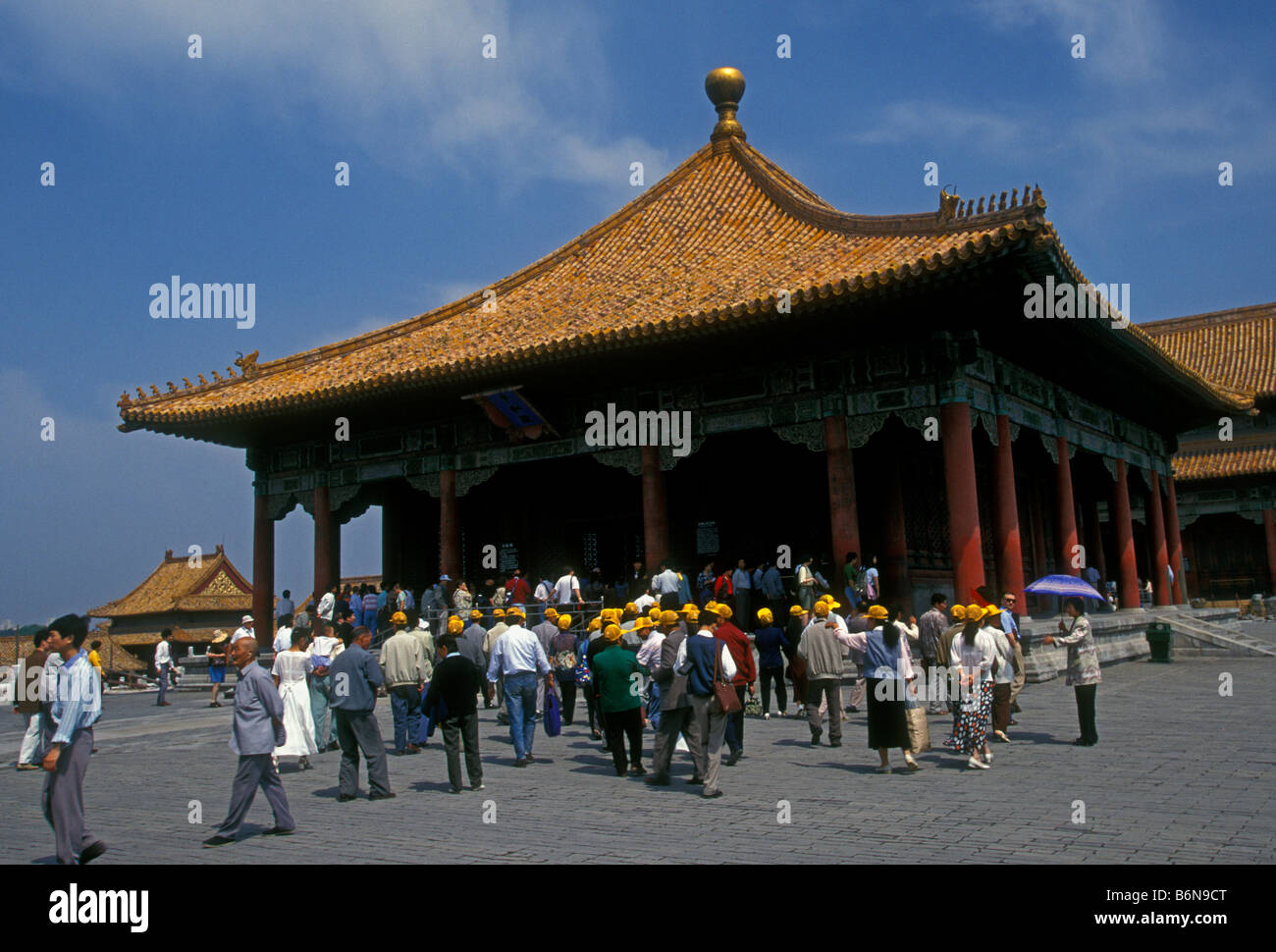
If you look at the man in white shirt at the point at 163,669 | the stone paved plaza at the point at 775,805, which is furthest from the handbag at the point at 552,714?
the man in white shirt at the point at 163,669

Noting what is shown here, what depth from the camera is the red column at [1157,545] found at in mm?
27438

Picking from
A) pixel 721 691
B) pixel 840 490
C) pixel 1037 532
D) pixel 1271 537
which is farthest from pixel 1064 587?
pixel 1271 537

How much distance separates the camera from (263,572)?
23.8m

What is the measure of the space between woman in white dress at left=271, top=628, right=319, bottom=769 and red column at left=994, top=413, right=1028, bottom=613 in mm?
10731

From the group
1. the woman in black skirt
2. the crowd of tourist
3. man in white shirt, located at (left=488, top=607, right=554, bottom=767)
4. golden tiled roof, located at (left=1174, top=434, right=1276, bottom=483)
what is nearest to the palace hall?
the crowd of tourist

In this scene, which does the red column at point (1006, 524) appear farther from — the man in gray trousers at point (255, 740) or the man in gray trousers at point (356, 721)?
the man in gray trousers at point (255, 740)

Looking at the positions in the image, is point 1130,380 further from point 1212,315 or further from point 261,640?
point 1212,315

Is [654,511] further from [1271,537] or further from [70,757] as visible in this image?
[1271,537]

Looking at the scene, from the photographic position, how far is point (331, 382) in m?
21.0

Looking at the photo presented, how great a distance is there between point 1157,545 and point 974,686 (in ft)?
67.0

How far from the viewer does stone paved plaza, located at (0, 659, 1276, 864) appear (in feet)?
22.2

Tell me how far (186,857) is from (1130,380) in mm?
22031

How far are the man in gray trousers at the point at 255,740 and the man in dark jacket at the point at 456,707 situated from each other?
5.69ft

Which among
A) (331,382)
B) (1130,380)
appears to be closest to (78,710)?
(331,382)
